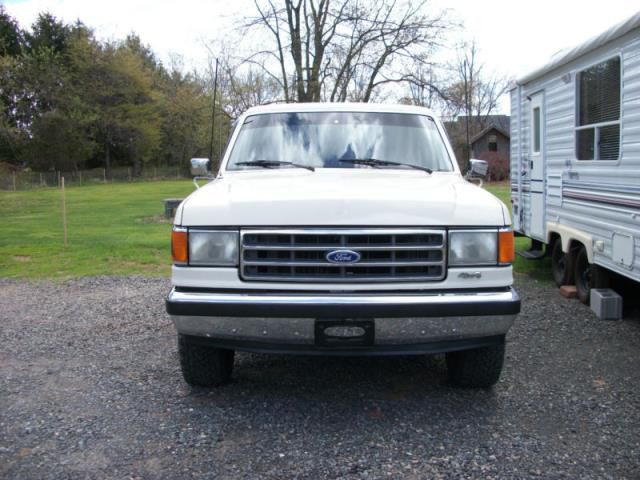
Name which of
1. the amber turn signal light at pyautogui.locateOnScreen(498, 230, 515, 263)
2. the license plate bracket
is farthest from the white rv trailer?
the license plate bracket

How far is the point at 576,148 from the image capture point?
6680mm

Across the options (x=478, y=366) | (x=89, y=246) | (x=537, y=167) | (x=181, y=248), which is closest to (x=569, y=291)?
(x=537, y=167)

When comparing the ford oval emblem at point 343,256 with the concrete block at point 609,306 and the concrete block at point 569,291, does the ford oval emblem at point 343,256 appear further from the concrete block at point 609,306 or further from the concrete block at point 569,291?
the concrete block at point 569,291

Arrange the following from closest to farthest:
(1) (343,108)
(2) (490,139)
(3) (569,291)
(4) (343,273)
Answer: (4) (343,273), (1) (343,108), (3) (569,291), (2) (490,139)

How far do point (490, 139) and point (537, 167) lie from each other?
5484cm

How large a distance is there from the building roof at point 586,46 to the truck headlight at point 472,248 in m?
2.81

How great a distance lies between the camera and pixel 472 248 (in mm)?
3607

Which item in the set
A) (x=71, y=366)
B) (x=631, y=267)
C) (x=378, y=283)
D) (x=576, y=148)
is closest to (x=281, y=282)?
(x=378, y=283)

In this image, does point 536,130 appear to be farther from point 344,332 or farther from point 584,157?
point 344,332

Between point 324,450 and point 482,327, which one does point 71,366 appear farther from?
point 482,327

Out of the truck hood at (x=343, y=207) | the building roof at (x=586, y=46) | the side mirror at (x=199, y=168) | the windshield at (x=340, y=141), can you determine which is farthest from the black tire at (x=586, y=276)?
the side mirror at (x=199, y=168)

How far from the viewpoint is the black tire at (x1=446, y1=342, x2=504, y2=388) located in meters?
4.04

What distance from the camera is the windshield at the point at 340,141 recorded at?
15.9ft

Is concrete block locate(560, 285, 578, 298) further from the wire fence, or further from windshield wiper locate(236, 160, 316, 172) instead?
the wire fence
